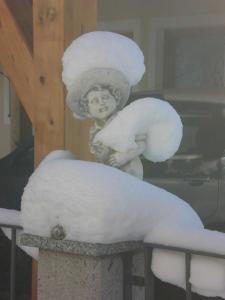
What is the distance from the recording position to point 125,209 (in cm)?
262

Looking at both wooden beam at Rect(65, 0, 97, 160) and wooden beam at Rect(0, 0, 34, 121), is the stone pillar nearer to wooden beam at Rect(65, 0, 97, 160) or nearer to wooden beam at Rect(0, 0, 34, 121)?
wooden beam at Rect(65, 0, 97, 160)

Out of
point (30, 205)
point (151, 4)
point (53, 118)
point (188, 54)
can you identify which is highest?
point (151, 4)

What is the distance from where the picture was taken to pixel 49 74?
374cm

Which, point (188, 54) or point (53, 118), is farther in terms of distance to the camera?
point (188, 54)

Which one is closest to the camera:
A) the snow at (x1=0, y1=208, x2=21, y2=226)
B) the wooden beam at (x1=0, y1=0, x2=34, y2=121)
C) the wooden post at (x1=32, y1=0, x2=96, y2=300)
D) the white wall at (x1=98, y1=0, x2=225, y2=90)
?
the snow at (x1=0, y1=208, x2=21, y2=226)

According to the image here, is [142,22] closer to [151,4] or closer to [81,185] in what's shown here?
[151,4]

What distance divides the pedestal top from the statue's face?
55 centimetres

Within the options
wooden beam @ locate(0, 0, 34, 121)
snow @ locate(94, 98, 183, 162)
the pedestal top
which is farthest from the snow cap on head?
wooden beam @ locate(0, 0, 34, 121)

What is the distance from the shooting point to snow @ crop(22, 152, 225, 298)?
2.59m

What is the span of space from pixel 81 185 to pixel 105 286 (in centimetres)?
41

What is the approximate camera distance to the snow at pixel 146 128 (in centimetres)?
281

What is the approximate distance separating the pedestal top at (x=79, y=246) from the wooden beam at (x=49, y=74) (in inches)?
39.6

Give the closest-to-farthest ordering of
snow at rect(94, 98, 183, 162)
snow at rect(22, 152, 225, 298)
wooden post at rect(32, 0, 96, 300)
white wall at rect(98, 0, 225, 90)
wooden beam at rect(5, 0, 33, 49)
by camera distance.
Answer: snow at rect(22, 152, 225, 298)
snow at rect(94, 98, 183, 162)
wooden post at rect(32, 0, 96, 300)
wooden beam at rect(5, 0, 33, 49)
white wall at rect(98, 0, 225, 90)

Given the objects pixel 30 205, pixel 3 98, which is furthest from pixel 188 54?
pixel 30 205
